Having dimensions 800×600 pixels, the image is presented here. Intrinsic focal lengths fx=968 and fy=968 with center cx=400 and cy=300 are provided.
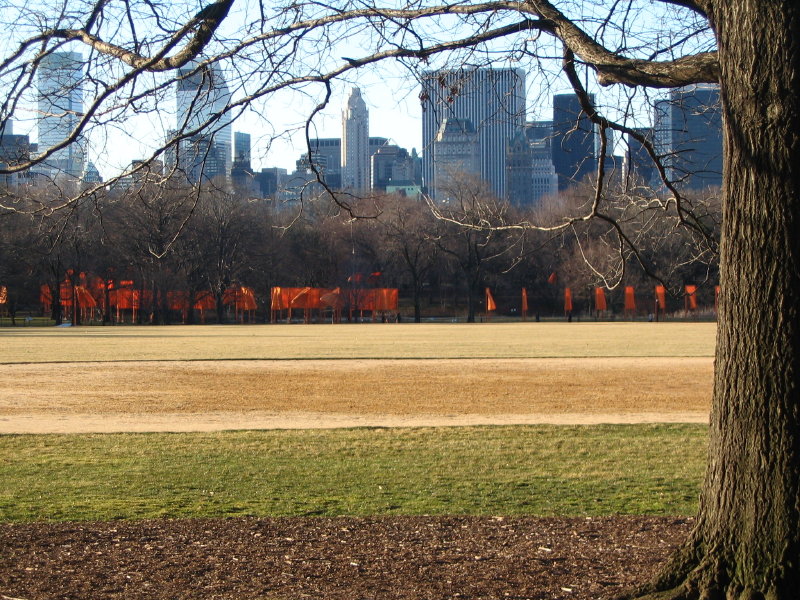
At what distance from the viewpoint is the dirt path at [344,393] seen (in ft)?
55.4

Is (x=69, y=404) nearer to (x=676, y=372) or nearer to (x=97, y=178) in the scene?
(x=97, y=178)

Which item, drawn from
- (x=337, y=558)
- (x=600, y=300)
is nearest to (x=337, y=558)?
(x=337, y=558)

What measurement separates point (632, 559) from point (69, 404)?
15561 millimetres

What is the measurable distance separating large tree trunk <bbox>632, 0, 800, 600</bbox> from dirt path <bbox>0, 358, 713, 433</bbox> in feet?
36.0

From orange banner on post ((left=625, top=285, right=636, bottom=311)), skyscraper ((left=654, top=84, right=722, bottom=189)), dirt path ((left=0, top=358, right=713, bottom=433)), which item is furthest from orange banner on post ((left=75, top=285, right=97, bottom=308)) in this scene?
skyscraper ((left=654, top=84, right=722, bottom=189))

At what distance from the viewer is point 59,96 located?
6.85 meters

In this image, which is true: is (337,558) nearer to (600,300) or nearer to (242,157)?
(242,157)

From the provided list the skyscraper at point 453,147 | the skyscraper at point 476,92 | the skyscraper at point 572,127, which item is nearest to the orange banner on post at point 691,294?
the skyscraper at point 572,127

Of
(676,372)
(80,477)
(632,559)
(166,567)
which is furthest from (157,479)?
(676,372)

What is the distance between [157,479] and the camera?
34.8 feet

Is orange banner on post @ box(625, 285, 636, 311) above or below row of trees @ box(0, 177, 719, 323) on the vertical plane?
below

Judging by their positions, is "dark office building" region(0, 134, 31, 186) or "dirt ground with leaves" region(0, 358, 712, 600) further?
"dark office building" region(0, 134, 31, 186)

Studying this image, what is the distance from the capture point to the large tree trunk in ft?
16.0

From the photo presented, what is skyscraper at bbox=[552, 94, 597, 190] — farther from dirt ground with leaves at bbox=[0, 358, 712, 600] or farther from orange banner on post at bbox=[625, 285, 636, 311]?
→ orange banner on post at bbox=[625, 285, 636, 311]
